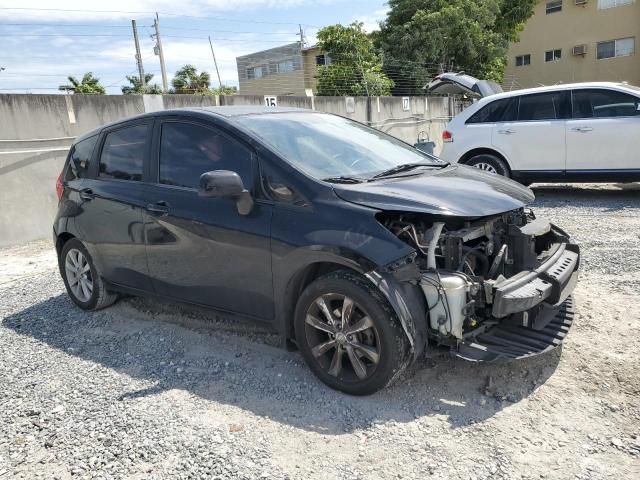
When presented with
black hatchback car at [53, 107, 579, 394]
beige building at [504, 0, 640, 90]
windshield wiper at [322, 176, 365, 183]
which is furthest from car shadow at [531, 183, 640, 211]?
beige building at [504, 0, 640, 90]

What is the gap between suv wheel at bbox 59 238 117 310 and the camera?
4.75 m

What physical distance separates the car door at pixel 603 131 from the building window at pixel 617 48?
26473 millimetres

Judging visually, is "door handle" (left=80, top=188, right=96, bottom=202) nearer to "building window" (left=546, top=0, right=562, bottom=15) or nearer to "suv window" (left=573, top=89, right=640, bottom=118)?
"suv window" (left=573, top=89, right=640, bottom=118)

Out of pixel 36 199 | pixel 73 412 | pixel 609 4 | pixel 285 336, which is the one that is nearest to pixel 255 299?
pixel 285 336

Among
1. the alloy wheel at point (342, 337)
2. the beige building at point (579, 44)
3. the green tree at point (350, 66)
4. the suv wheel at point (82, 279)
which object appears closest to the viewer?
the alloy wheel at point (342, 337)

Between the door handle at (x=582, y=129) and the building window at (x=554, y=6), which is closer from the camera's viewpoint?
the door handle at (x=582, y=129)

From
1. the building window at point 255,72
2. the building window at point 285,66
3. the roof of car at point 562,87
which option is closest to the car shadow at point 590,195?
the roof of car at point 562,87

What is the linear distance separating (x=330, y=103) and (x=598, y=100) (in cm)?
698

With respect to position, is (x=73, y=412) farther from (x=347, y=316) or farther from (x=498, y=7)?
(x=498, y=7)

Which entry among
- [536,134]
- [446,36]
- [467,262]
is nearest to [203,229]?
[467,262]

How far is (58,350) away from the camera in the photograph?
419 centimetres

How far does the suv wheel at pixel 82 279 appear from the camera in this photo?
187 inches

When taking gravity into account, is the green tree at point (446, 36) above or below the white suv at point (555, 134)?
above

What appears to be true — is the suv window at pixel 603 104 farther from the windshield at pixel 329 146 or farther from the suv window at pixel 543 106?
the windshield at pixel 329 146
